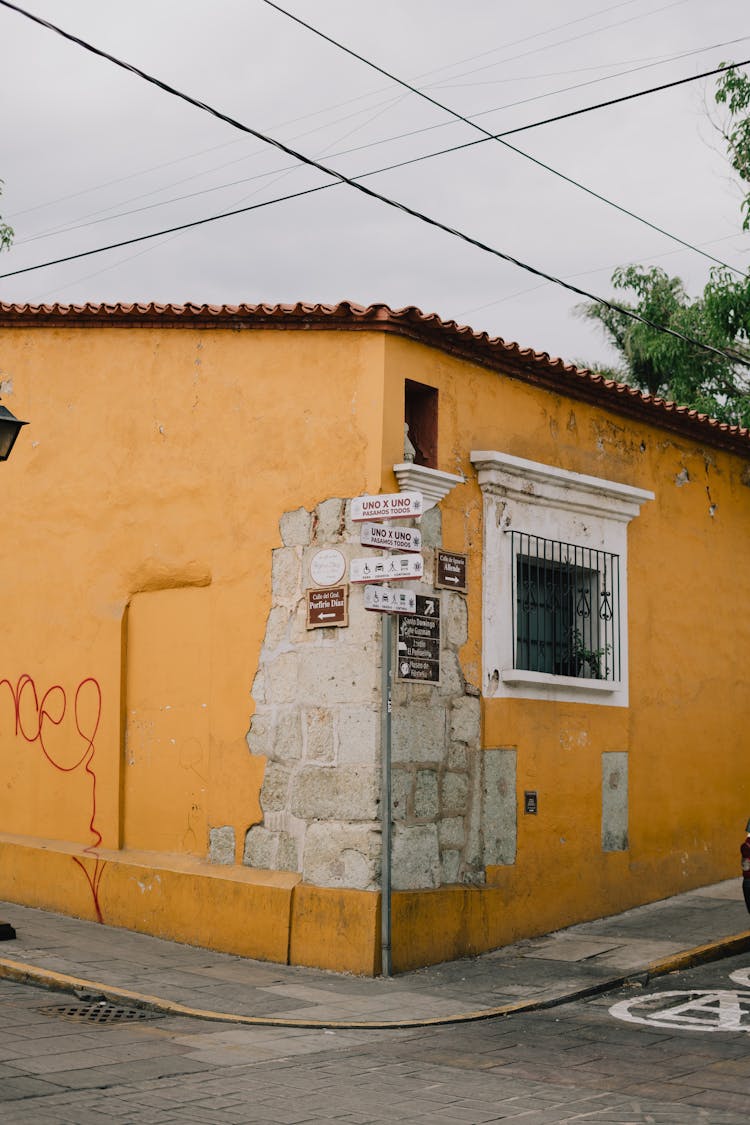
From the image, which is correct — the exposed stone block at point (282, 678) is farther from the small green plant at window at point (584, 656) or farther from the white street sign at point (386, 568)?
the small green plant at window at point (584, 656)

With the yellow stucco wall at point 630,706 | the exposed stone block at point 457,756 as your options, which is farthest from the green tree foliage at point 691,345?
the exposed stone block at point 457,756

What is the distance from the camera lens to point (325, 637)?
9.64 m

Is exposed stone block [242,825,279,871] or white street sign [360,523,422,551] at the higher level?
white street sign [360,523,422,551]

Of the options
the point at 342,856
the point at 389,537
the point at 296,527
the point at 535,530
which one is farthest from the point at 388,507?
the point at 342,856

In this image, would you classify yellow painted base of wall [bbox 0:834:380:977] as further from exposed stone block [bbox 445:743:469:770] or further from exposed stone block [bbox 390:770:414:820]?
exposed stone block [bbox 445:743:469:770]

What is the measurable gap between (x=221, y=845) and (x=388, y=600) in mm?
2460

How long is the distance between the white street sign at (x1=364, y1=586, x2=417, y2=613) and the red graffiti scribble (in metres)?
3.17

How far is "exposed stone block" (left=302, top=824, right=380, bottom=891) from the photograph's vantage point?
9.20 m

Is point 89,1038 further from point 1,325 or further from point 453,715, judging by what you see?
point 1,325

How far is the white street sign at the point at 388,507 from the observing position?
29.5 feet

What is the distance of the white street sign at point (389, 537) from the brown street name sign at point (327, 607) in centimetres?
58

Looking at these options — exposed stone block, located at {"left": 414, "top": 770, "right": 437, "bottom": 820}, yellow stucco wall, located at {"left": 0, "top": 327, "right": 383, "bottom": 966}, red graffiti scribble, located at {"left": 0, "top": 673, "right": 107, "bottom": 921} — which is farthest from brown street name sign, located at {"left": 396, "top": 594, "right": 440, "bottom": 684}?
red graffiti scribble, located at {"left": 0, "top": 673, "right": 107, "bottom": 921}

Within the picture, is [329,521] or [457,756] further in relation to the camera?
[457,756]

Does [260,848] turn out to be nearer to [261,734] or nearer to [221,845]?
[221,845]
